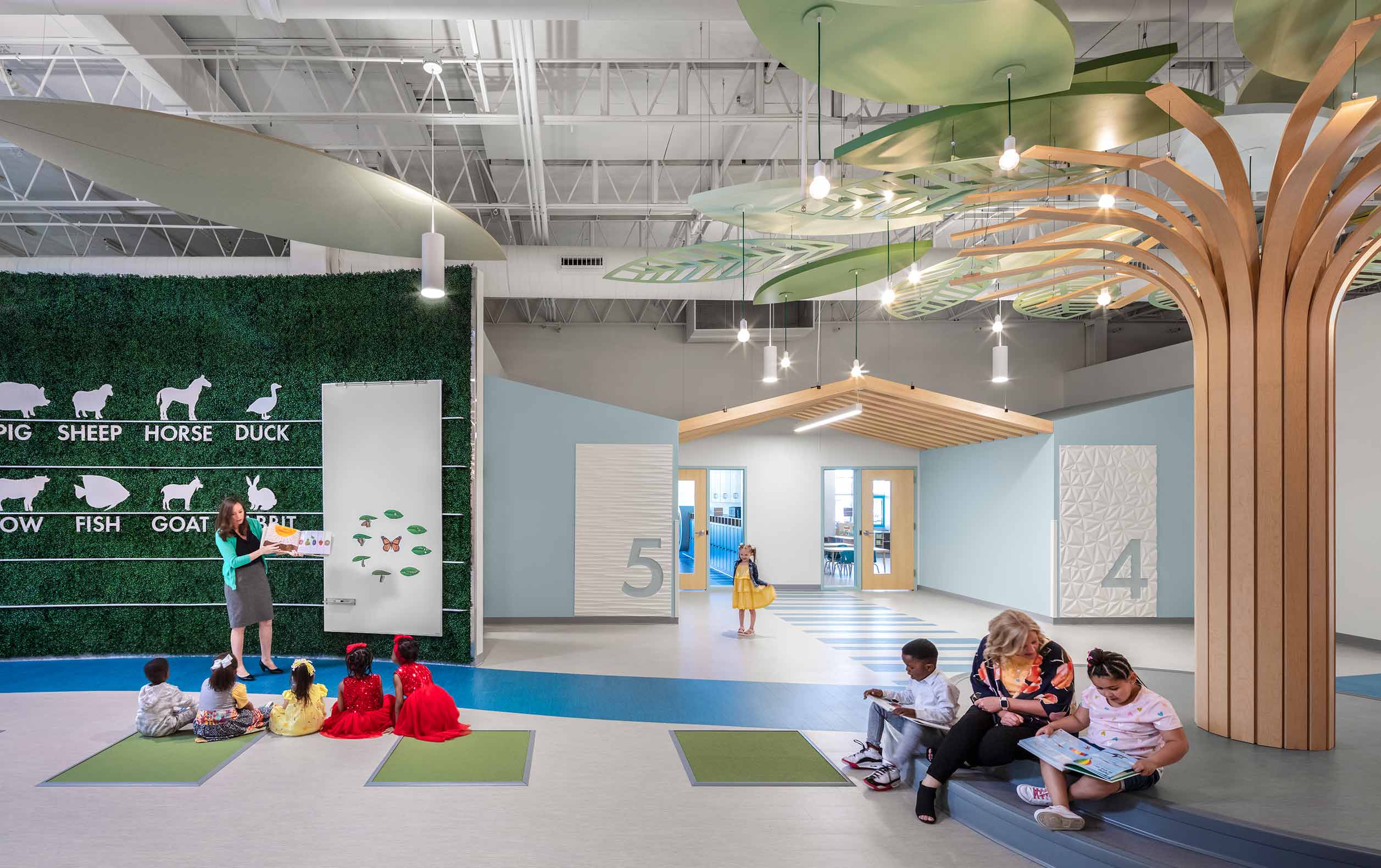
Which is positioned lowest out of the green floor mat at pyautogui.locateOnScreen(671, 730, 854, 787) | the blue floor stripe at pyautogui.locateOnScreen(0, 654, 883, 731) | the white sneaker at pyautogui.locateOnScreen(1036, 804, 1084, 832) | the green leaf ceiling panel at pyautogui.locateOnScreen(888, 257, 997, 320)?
the blue floor stripe at pyautogui.locateOnScreen(0, 654, 883, 731)

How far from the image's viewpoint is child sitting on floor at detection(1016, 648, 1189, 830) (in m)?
4.04

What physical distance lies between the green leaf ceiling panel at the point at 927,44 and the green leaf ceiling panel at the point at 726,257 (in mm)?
2459

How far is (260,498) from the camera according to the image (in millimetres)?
8641

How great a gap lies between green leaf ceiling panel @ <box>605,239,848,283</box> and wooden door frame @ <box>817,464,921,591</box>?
350 inches

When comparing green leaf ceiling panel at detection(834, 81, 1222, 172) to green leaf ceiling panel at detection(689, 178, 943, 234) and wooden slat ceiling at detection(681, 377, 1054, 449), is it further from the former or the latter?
wooden slat ceiling at detection(681, 377, 1054, 449)

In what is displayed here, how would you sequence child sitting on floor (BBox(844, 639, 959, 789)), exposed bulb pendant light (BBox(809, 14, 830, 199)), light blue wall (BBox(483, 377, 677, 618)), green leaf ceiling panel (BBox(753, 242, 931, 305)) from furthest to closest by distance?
light blue wall (BBox(483, 377, 677, 618)) → green leaf ceiling panel (BBox(753, 242, 931, 305)) → child sitting on floor (BBox(844, 639, 959, 789)) → exposed bulb pendant light (BBox(809, 14, 830, 199))

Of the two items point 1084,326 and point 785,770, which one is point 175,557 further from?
point 1084,326

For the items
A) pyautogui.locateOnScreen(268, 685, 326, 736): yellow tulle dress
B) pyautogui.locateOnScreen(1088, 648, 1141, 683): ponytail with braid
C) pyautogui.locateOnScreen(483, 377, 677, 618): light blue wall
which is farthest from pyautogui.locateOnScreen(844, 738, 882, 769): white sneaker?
pyautogui.locateOnScreen(483, 377, 677, 618): light blue wall

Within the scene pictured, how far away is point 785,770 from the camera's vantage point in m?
5.30

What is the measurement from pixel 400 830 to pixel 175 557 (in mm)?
5726

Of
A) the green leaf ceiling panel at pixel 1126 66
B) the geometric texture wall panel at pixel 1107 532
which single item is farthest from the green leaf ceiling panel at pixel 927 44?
the geometric texture wall panel at pixel 1107 532

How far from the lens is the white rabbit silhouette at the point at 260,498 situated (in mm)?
8633

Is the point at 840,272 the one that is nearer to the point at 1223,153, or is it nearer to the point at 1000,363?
the point at 1000,363

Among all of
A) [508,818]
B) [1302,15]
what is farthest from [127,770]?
[1302,15]
